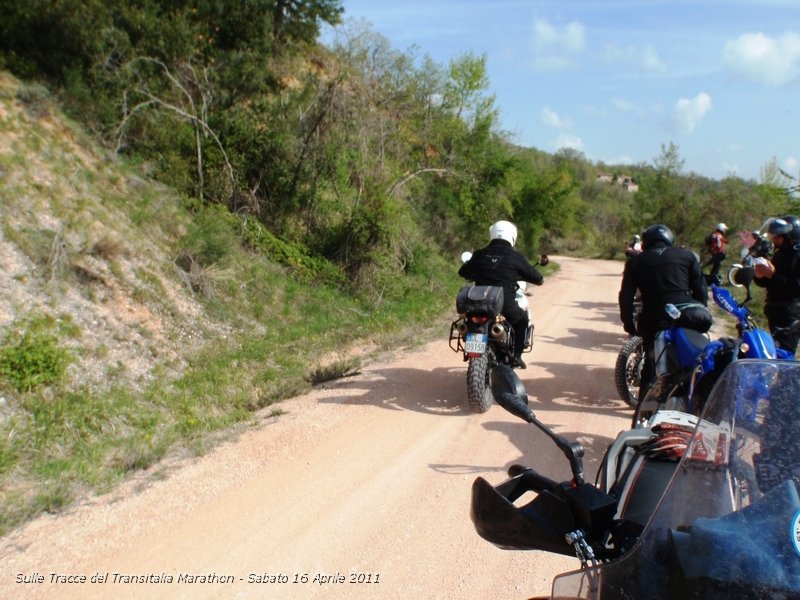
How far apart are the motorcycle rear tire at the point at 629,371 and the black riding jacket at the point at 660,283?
0.91 m

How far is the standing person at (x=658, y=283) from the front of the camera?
6301 mm

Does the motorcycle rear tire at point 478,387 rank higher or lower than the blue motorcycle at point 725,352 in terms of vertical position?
lower

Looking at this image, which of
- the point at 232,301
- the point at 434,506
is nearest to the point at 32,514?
the point at 434,506

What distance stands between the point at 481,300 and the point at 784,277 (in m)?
3.04

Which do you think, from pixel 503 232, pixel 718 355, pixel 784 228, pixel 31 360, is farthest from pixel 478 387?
pixel 31 360

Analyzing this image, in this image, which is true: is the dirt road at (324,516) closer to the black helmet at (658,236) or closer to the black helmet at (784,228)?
the black helmet at (658,236)

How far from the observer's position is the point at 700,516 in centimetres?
181

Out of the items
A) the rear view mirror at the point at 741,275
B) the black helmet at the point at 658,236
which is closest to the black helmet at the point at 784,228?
the black helmet at the point at 658,236

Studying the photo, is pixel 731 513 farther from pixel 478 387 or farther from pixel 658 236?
pixel 658 236

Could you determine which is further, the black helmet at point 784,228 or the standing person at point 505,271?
the standing person at point 505,271

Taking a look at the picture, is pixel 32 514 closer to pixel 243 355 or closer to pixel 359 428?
pixel 359 428

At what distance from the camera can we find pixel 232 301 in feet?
31.9

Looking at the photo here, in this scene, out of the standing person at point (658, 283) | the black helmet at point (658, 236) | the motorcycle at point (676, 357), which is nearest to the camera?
the motorcycle at point (676, 357)

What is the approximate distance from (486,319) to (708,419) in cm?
472
